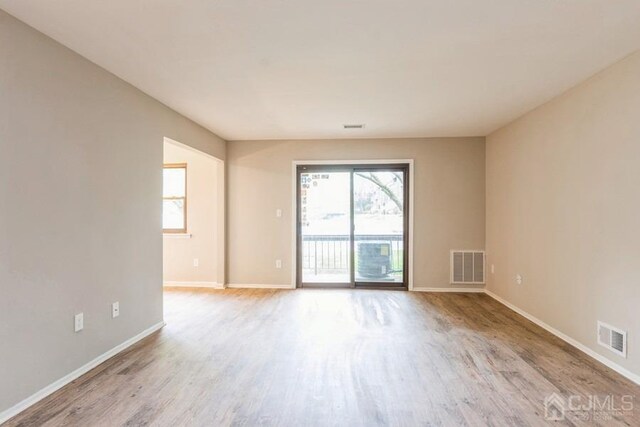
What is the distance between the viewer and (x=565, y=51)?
90.6 inches

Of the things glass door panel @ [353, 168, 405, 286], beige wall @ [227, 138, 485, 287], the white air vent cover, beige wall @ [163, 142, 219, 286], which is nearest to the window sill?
beige wall @ [163, 142, 219, 286]

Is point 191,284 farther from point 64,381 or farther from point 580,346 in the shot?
point 580,346

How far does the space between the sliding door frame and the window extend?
74.0 inches

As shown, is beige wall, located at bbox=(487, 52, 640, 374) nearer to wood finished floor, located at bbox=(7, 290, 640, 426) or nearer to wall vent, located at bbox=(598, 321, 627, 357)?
wall vent, located at bbox=(598, 321, 627, 357)

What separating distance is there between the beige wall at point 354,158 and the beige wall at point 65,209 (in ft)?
6.56

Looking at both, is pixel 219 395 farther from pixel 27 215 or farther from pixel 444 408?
pixel 27 215

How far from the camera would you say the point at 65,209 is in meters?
2.27

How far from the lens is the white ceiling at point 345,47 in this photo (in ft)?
6.02

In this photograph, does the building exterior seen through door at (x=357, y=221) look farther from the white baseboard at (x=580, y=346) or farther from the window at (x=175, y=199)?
the window at (x=175, y=199)

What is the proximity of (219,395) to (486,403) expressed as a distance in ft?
5.77

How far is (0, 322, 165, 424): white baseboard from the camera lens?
6.18 feet

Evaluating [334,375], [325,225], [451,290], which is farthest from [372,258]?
[334,375]

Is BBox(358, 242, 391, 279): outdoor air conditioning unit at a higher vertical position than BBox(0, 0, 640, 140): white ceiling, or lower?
lower
